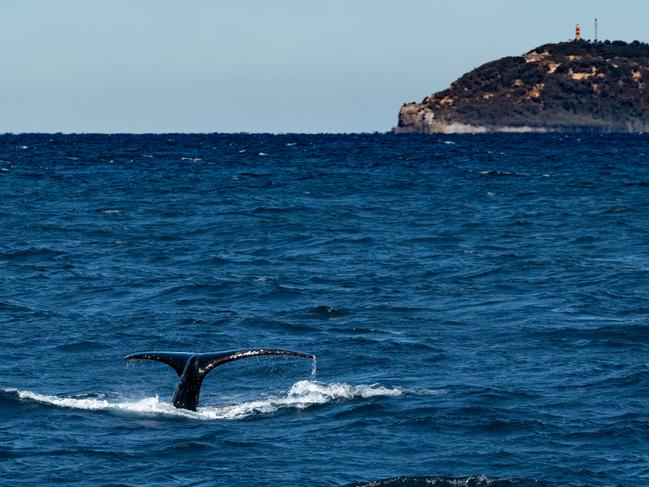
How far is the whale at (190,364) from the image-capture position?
19.6 metres

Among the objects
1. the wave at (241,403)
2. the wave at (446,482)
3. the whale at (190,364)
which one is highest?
the whale at (190,364)

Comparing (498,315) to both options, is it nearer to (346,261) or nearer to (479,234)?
(346,261)

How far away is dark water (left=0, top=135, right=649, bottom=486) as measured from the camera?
17656mm

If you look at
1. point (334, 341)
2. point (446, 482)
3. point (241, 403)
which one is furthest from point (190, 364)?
point (334, 341)

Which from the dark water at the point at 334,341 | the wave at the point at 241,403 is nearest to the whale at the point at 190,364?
the wave at the point at 241,403

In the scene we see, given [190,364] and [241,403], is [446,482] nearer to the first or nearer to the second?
[190,364]

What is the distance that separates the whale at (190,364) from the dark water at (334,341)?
33cm

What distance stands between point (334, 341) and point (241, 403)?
17.8 feet

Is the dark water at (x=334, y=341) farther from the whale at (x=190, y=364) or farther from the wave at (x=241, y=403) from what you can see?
the whale at (x=190, y=364)

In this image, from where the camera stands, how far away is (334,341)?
26.5 m

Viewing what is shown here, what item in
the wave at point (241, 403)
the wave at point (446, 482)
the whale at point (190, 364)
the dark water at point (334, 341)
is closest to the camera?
the wave at point (446, 482)

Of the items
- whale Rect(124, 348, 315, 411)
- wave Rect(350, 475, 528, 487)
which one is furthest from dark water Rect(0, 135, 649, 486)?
whale Rect(124, 348, 315, 411)

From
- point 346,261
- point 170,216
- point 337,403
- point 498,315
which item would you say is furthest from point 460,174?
point 337,403

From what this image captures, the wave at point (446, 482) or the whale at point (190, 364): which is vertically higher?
the whale at point (190, 364)
